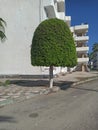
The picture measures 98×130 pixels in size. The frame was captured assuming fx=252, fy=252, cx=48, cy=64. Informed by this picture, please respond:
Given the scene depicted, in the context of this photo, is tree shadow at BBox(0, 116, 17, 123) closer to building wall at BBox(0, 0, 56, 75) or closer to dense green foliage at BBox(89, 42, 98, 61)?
building wall at BBox(0, 0, 56, 75)

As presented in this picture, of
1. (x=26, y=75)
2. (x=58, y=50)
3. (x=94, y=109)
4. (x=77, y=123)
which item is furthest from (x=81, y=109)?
(x=26, y=75)

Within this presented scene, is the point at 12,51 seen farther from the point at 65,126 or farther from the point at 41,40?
the point at 65,126

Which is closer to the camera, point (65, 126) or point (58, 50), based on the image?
point (65, 126)

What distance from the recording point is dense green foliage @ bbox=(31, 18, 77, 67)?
16.6m

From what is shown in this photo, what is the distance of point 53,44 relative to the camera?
54.6 feet

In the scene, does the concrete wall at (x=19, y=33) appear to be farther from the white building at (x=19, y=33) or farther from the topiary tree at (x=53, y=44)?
the topiary tree at (x=53, y=44)

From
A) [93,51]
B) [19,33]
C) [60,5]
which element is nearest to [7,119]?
[19,33]

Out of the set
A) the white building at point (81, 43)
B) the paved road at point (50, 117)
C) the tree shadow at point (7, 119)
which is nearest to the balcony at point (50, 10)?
the paved road at point (50, 117)

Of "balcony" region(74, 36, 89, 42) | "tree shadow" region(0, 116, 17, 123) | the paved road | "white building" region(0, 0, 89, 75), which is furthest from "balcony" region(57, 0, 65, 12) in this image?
"tree shadow" region(0, 116, 17, 123)

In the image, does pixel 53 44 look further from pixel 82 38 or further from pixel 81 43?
pixel 81 43

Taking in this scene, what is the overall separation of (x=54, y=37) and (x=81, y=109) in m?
7.57

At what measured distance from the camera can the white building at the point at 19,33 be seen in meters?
28.4

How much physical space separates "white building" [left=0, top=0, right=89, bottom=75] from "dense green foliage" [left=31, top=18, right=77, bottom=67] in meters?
11.4

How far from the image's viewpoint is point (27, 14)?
94.2ft
